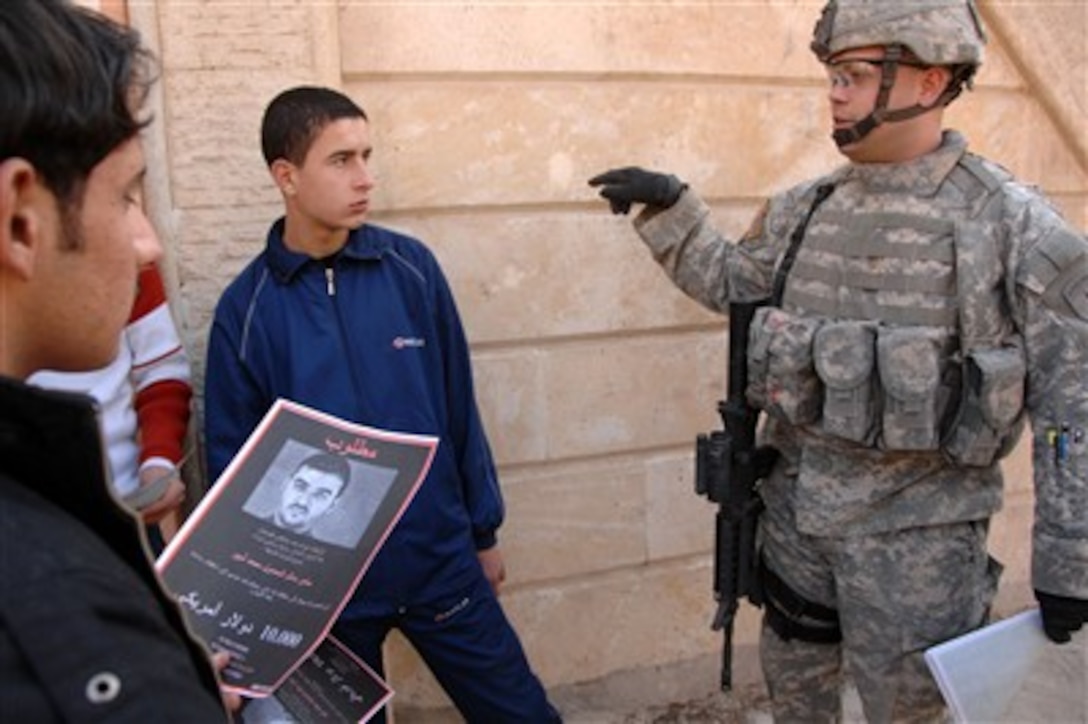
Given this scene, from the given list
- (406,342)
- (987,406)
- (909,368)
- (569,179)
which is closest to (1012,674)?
(987,406)

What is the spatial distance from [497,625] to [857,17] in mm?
1567

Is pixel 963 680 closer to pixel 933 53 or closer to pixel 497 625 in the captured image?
pixel 497 625

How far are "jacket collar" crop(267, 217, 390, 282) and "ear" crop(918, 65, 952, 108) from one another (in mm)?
1205

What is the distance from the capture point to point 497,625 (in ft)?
7.72

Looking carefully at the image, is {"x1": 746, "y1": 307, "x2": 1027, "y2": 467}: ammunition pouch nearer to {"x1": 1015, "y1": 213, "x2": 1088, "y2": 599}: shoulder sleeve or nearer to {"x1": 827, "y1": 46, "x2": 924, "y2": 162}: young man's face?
{"x1": 1015, "y1": 213, "x2": 1088, "y2": 599}: shoulder sleeve

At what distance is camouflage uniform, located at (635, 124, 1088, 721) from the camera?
6.55 feet

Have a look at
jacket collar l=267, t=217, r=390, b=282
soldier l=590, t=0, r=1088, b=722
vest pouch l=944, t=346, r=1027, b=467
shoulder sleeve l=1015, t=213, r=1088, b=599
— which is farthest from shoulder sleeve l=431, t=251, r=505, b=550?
shoulder sleeve l=1015, t=213, r=1088, b=599

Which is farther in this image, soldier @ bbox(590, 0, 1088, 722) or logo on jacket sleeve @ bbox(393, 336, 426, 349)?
logo on jacket sleeve @ bbox(393, 336, 426, 349)

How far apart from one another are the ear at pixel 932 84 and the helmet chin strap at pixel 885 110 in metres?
0.02

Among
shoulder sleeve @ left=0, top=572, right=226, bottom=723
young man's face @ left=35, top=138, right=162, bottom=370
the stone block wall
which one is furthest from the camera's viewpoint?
the stone block wall

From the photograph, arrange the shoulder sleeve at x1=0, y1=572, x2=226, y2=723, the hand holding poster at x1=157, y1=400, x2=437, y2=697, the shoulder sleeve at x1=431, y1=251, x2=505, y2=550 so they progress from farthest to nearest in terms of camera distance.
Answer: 1. the shoulder sleeve at x1=431, y1=251, x2=505, y2=550
2. the hand holding poster at x1=157, y1=400, x2=437, y2=697
3. the shoulder sleeve at x1=0, y1=572, x2=226, y2=723

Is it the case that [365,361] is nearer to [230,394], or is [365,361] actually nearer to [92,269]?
[230,394]

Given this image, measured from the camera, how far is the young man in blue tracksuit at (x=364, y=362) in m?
2.15

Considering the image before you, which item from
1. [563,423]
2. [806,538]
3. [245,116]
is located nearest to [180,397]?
[245,116]
